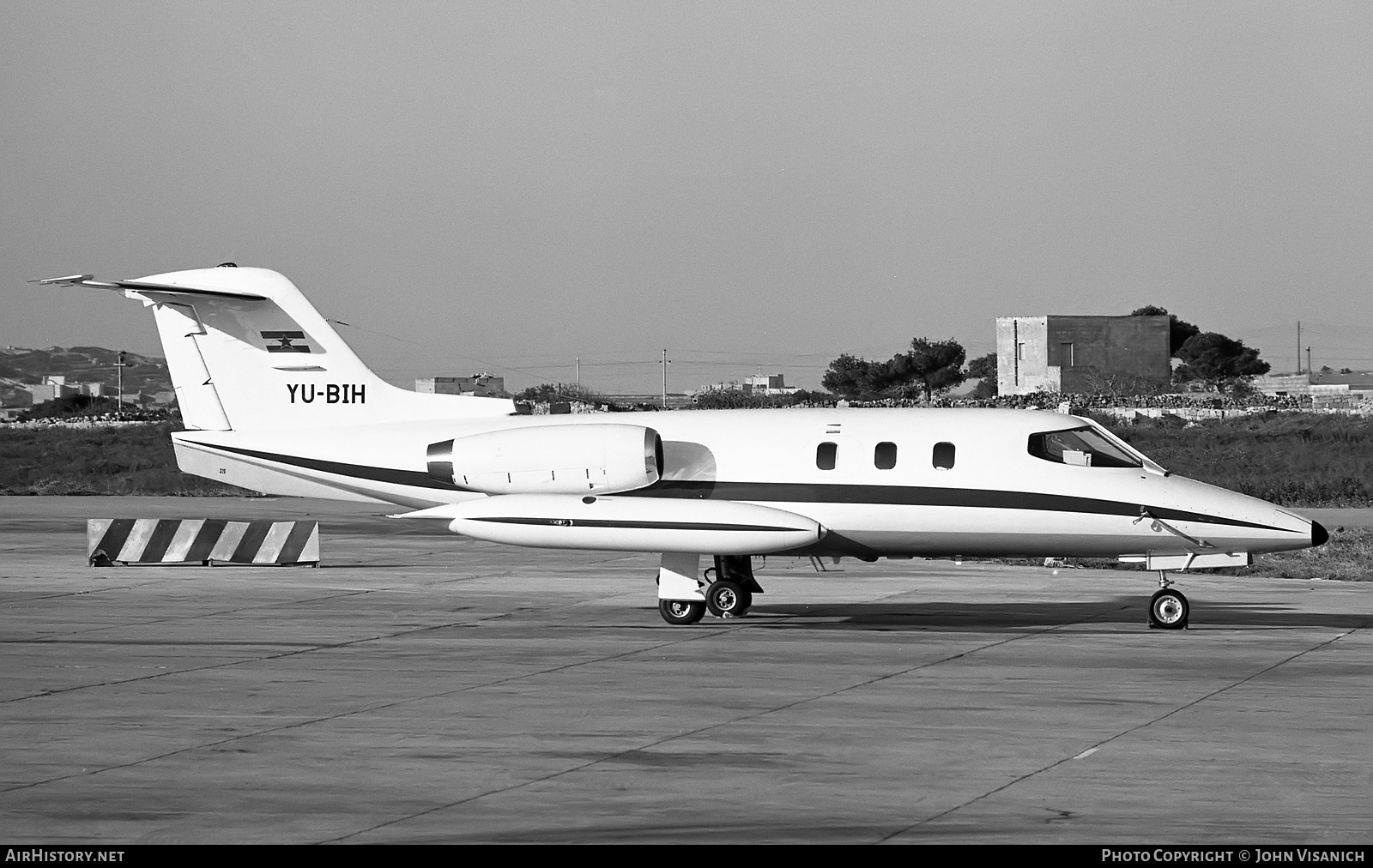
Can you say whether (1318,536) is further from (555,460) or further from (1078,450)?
(555,460)

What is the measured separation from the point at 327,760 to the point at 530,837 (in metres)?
2.81

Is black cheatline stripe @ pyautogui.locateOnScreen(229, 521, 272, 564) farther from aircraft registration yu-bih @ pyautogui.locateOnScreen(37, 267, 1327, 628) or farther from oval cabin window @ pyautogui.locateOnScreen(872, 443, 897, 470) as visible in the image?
oval cabin window @ pyautogui.locateOnScreen(872, 443, 897, 470)

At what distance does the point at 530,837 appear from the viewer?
30.7 ft

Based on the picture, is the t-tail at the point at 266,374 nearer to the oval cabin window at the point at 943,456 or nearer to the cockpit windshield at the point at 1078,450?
the oval cabin window at the point at 943,456

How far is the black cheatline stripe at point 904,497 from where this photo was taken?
1934 cm

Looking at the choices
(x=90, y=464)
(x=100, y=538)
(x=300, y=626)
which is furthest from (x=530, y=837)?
(x=90, y=464)

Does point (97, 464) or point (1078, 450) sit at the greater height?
point (1078, 450)

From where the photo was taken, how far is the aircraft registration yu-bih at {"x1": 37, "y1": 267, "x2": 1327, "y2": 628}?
1930cm

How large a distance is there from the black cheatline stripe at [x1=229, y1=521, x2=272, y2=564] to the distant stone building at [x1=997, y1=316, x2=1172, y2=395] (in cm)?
8869

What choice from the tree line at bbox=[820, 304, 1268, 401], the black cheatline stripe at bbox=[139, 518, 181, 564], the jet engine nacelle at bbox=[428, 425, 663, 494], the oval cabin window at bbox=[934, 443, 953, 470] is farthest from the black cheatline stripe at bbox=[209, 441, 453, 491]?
the tree line at bbox=[820, 304, 1268, 401]

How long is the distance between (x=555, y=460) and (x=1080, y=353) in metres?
101

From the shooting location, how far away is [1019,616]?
2130 cm

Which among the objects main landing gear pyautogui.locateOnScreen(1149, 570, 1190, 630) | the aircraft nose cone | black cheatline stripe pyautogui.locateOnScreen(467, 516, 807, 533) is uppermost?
black cheatline stripe pyautogui.locateOnScreen(467, 516, 807, 533)

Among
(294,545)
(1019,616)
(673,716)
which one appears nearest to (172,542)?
(294,545)
